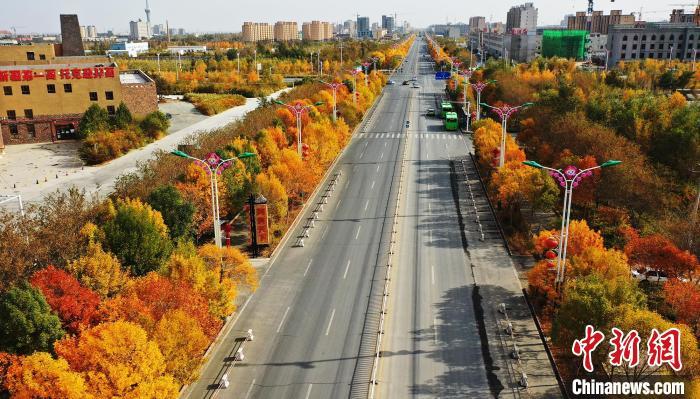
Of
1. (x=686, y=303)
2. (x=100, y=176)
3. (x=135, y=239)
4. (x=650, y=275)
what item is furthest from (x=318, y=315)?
(x=100, y=176)

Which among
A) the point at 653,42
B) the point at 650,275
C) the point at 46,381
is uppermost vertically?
the point at 653,42

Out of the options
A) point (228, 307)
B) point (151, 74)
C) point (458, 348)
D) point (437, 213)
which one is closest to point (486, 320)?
point (458, 348)

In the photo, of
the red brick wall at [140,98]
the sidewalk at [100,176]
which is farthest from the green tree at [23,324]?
the red brick wall at [140,98]

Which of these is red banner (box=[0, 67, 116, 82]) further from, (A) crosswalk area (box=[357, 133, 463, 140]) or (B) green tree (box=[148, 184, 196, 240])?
(B) green tree (box=[148, 184, 196, 240])

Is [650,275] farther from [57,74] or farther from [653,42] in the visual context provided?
[653,42]

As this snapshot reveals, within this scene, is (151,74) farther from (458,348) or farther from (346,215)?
(458,348)

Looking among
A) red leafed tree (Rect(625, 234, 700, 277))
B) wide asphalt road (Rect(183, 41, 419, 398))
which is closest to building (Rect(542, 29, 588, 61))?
wide asphalt road (Rect(183, 41, 419, 398))

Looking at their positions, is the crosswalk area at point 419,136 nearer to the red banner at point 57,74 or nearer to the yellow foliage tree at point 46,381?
the red banner at point 57,74

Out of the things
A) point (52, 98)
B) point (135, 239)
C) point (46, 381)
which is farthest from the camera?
point (52, 98)
